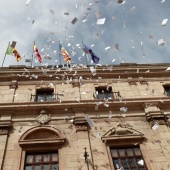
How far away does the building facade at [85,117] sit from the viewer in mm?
13930

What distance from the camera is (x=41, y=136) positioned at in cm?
1511

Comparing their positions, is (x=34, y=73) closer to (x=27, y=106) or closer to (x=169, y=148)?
(x=27, y=106)

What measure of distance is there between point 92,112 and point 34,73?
5.91 m

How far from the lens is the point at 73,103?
17.0 m

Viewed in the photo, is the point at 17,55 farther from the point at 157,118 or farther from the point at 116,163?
the point at 116,163

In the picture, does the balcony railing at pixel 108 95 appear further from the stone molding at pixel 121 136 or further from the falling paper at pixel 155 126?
the falling paper at pixel 155 126

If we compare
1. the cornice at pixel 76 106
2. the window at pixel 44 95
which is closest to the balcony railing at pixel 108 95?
the cornice at pixel 76 106

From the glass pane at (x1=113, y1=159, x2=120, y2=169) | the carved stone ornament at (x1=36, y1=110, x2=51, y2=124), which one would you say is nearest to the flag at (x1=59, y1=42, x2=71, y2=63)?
the carved stone ornament at (x1=36, y1=110, x2=51, y2=124)

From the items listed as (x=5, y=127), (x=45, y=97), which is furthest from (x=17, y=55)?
(x=5, y=127)

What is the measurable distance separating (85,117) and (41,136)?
284 centimetres

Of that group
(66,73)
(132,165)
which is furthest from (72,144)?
(66,73)

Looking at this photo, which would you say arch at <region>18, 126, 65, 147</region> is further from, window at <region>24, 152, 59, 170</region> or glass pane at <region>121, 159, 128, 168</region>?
glass pane at <region>121, 159, 128, 168</region>

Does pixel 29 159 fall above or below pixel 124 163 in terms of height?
above

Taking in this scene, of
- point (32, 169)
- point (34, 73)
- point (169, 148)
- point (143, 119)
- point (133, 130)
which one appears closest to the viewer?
point (32, 169)
